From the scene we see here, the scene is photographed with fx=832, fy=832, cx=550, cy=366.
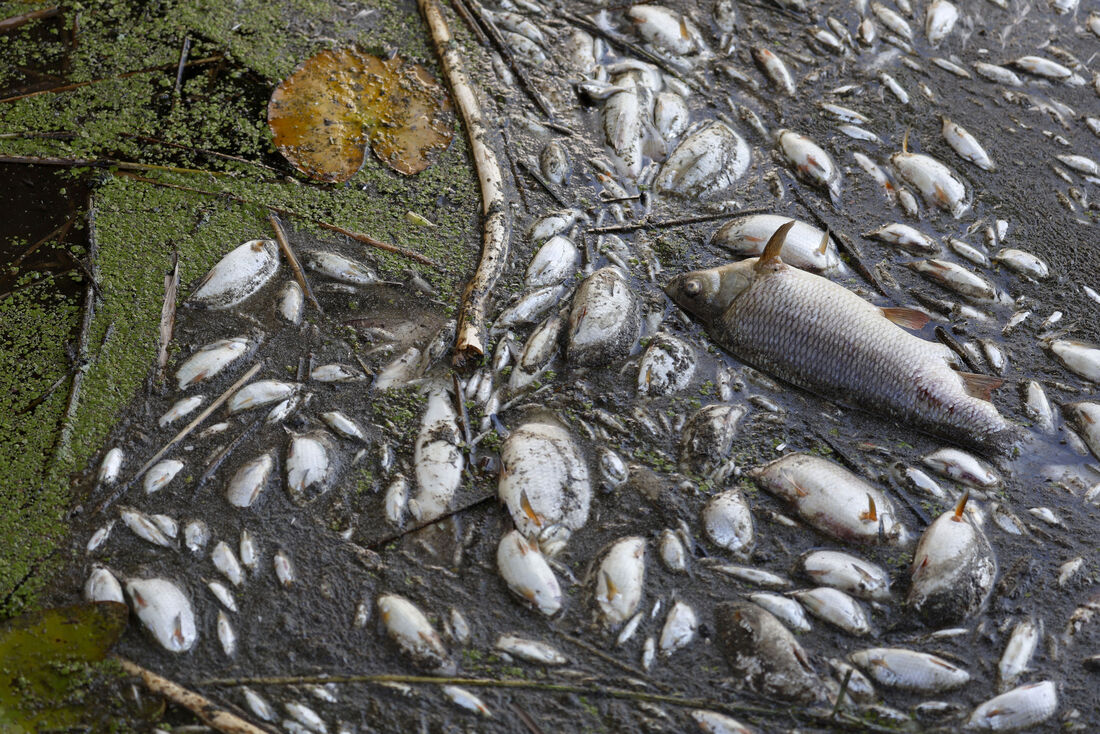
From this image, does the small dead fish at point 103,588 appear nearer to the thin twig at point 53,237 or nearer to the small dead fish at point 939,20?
the thin twig at point 53,237

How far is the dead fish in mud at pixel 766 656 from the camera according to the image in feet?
5.74

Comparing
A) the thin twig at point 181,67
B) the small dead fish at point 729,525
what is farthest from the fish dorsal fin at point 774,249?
the thin twig at point 181,67

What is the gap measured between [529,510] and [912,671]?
902 mm

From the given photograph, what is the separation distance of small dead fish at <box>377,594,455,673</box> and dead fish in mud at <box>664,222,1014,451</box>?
112cm

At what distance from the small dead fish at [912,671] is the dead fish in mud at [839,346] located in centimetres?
64

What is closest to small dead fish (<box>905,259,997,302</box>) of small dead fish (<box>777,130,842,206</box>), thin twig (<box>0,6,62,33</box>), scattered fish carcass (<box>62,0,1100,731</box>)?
scattered fish carcass (<box>62,0,1100,731</box>)

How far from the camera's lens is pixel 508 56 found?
309cm

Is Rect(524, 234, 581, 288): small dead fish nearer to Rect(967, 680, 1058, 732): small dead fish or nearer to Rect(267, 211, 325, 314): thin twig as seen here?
Rect(267, 211, 325, 314): thin twig

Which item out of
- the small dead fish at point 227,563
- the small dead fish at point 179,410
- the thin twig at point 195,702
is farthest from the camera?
the small dead fish at point 179,410

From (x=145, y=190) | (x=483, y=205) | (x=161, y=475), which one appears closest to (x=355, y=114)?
(x=483, y=205)

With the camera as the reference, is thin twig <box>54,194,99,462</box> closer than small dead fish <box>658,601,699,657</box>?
No

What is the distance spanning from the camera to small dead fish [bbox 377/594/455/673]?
177cm

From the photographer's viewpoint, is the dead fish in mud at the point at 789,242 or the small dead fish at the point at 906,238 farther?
the small dead fish at the point at 906,238

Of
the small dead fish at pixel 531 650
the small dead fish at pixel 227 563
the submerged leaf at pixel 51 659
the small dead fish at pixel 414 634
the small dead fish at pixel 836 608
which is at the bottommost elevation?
the submerged leaf at pixel 51 659
